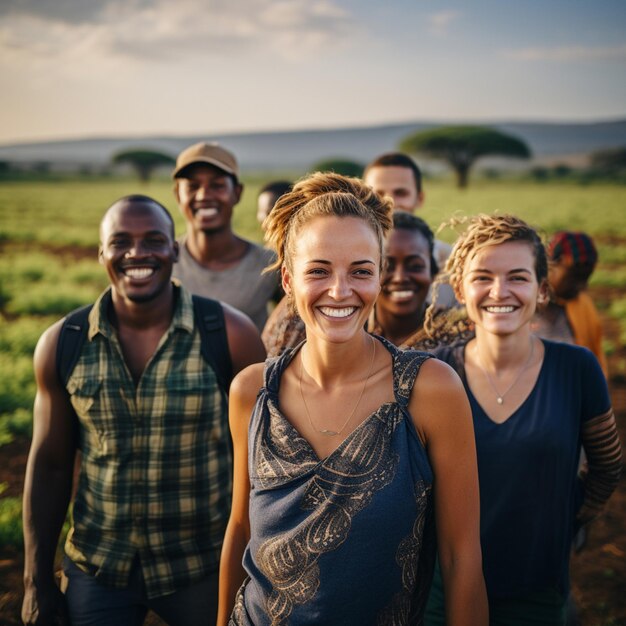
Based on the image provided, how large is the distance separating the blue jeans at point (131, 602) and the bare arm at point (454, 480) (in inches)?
54.9

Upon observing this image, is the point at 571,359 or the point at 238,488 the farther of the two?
the point at 571,359

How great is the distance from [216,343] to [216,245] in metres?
1.81

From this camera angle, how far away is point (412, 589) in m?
1.91

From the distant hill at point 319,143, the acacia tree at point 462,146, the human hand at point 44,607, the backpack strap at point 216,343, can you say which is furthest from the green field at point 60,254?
the distant hill at point 319,143

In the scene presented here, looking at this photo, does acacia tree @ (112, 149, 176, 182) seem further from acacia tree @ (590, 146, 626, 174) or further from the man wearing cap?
the man wearing cap

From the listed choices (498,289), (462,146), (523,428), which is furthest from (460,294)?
(462,146)

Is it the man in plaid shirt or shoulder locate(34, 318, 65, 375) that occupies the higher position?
shoulder locate(34, 318, 65, 375)

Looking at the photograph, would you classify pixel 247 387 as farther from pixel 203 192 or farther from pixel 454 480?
pixel 203 192

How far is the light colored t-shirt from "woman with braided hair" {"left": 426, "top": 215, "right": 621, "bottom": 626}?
192 cm

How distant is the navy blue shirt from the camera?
2.34 m

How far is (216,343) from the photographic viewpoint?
2885mm

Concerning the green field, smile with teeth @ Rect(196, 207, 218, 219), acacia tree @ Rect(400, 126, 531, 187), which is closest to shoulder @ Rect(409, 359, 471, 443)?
the green field

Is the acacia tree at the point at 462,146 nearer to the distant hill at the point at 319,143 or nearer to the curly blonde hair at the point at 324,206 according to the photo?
the distant hill at the point at 319,143

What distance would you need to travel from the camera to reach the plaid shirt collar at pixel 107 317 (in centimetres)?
283
